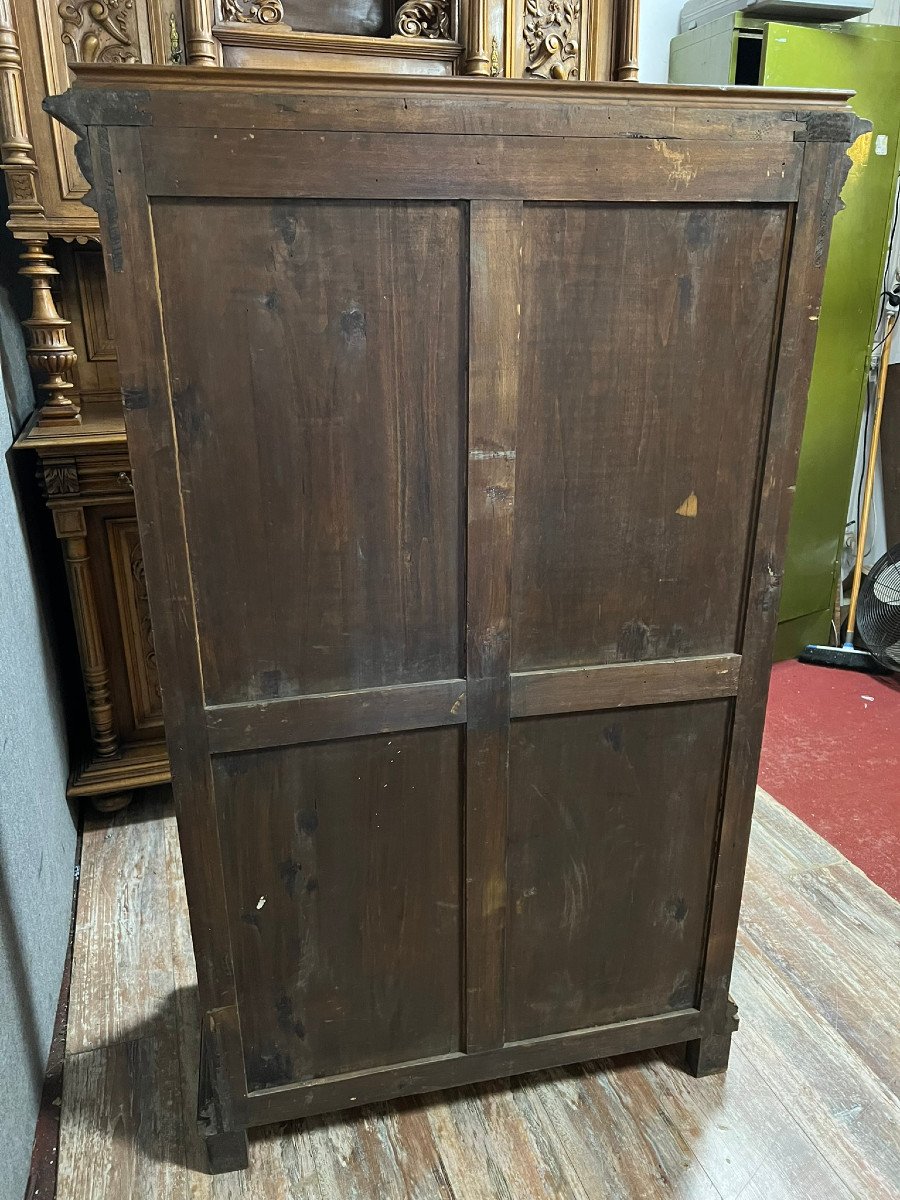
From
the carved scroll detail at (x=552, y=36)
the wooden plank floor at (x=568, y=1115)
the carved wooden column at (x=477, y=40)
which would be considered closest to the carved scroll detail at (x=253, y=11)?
the carved wooden column at (x=477, y=40)

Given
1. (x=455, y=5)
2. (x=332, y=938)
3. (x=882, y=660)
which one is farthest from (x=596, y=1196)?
(x=455, y=5)

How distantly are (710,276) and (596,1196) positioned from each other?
136 centimetres

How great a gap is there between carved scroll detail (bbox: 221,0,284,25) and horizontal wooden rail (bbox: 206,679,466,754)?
1.64 meters

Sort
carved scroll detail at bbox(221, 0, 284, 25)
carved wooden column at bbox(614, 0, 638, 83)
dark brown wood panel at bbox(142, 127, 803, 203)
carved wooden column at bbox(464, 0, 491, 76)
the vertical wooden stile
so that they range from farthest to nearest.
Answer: carved wooden column at bbox(614, 0, 638, 83)
carved wooden column at bbox(464, 0, 491, 76)
carved scroll detail at bbox(221, 0, 284, 25)
the vertical wooden stile
dark brown wood panel at bbox(142, 127, 803, 203)

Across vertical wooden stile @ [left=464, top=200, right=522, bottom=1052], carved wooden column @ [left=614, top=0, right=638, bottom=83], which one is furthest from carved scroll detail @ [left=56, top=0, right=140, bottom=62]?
vertical wooden stile @ [left=464, top=200, right=522, bottom=1052]

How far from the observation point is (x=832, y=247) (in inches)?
107

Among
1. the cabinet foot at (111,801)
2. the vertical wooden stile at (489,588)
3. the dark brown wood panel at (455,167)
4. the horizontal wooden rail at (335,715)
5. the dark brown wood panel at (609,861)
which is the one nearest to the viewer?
the dark brown wood panel at (455,167)

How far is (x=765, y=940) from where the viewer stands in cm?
190

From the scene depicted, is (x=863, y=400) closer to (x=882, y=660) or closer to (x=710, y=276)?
(x=882, y=660)

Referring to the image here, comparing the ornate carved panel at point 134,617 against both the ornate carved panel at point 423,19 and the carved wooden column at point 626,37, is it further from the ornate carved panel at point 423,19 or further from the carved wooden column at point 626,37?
the carved wooden column at point 626,37

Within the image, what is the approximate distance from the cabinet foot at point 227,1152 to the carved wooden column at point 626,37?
2.40 metres

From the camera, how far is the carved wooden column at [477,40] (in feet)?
6.84

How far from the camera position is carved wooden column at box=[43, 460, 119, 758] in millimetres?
2047

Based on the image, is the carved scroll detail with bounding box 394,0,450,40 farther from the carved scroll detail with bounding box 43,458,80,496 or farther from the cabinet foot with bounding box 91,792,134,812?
the cabinet foot with bounding box 91,792,134,812
